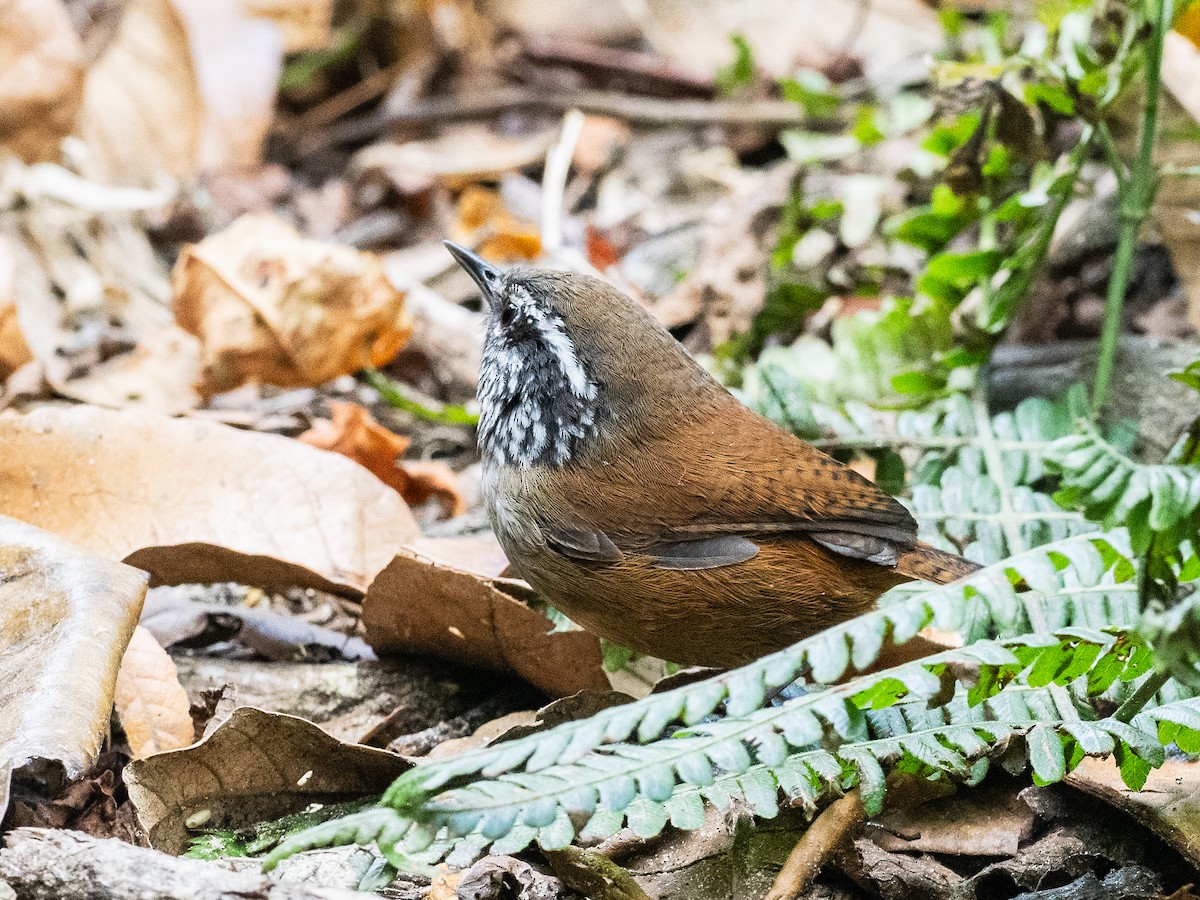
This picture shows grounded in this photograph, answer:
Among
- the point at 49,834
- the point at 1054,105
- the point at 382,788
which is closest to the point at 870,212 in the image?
the point at 1054,105

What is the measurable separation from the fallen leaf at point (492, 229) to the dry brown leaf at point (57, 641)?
323 centimetres

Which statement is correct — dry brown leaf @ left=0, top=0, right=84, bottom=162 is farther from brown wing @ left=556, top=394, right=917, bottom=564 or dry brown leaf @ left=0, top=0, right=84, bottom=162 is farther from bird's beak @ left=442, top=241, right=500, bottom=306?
brown wing @ left=556, top=394, right=917, bottom=564

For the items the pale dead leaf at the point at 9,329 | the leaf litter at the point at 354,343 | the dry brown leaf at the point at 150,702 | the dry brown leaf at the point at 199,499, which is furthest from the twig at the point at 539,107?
the dry brown leaf at the point at 150,702

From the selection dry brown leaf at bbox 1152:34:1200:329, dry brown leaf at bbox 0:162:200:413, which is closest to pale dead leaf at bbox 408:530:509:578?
dry brown leaf at bbox 0:162:200:413

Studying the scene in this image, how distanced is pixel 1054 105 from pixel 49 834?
3.56 metres

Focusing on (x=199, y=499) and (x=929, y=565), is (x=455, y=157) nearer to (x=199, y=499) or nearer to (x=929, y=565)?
(x=199, y=499)

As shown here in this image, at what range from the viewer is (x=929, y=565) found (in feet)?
10.5

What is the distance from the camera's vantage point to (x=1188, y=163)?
4.45 metres

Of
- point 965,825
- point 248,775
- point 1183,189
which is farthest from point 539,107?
point 965,825

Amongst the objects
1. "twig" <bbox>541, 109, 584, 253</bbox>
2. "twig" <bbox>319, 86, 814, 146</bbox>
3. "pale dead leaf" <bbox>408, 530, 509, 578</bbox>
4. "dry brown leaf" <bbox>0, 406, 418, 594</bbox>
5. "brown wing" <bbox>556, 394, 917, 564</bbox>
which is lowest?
"pale dead leaf" <bbox>408, 530, 509, 578</bbox>

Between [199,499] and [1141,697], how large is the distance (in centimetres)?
248

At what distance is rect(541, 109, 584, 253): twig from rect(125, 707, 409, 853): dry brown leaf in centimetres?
306

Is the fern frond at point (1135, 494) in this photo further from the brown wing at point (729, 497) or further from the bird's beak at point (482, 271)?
the bird's beak at point (482, 271)

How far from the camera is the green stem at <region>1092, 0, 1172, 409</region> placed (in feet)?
12.5
